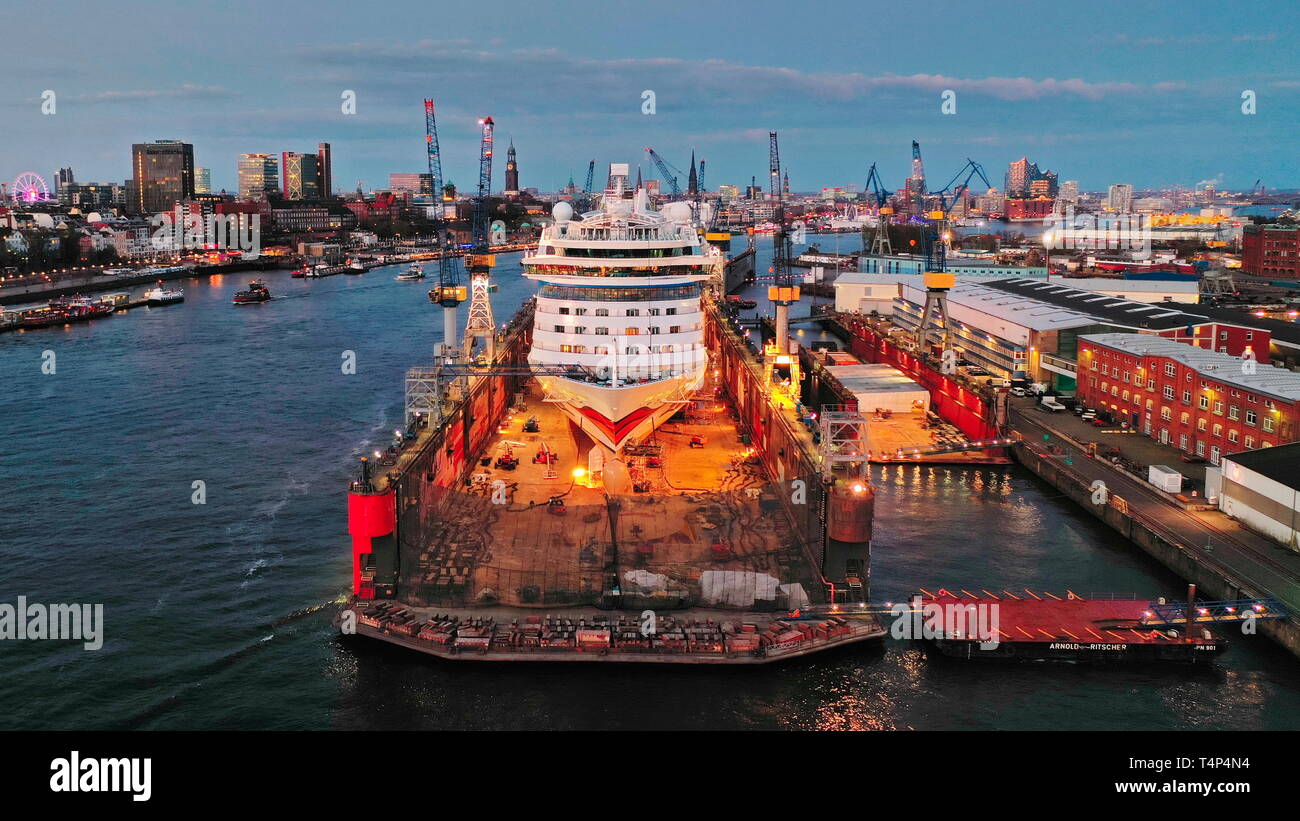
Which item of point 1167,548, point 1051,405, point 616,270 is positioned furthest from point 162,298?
point 1167,548

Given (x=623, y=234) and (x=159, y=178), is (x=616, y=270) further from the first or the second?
(x=159, y=178)

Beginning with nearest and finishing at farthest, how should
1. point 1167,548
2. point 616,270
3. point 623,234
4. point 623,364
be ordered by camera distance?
point 1167,548 → point 623,364 → point 616,270 → point 623,234

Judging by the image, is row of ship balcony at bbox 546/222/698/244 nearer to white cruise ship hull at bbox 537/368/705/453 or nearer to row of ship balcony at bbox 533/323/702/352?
row of ship balcony at bbox 533/323/702/352

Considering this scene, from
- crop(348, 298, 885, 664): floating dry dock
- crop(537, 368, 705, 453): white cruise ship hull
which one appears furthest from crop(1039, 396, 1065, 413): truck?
crop(348, 298, 885, 664): floating dry dock

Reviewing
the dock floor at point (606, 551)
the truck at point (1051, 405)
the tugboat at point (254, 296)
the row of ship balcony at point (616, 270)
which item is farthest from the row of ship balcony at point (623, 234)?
the tugboat at point (254, 296)

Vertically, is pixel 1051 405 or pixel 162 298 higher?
pixel 162 298

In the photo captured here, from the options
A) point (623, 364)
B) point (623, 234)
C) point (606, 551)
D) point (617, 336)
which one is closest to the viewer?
point (606, 551)
